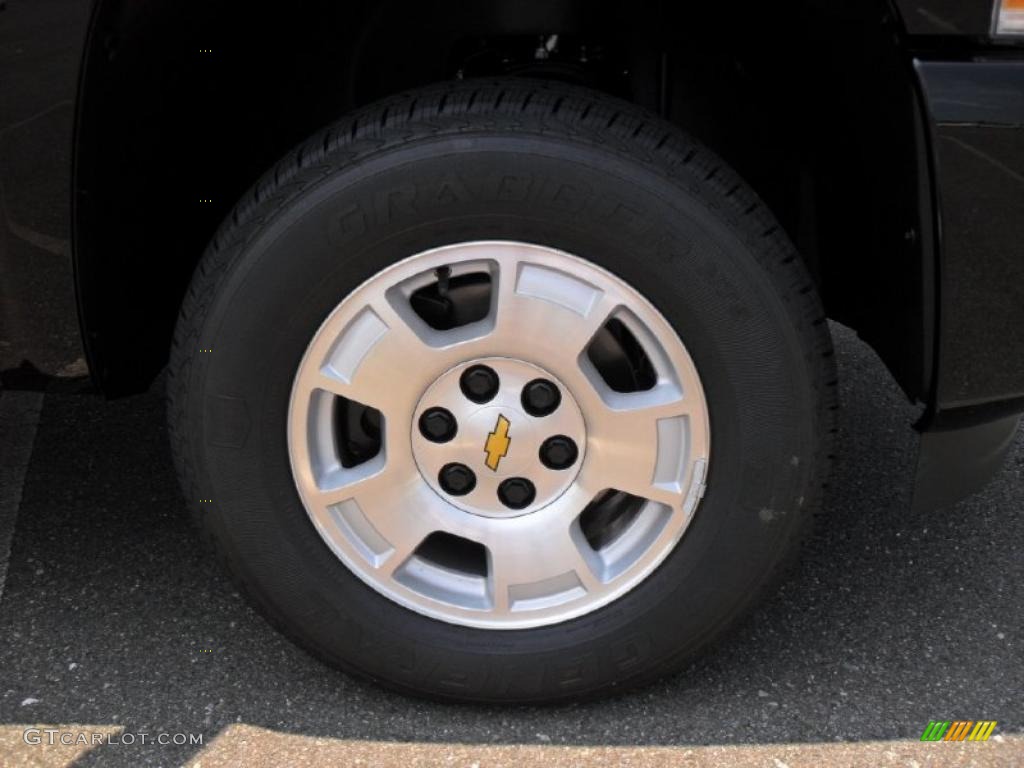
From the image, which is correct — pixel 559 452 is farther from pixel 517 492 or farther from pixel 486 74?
pixel 486 74

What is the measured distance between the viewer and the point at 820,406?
1924 mm

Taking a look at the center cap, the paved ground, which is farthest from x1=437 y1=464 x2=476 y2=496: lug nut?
the paved ground

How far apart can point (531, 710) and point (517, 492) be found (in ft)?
1.32

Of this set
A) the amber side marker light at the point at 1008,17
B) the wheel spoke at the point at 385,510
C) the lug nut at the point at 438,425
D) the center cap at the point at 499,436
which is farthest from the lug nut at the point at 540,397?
the amber side marker light at the point at 1008,17

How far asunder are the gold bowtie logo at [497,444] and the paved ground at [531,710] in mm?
460

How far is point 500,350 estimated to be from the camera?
74.5 inches

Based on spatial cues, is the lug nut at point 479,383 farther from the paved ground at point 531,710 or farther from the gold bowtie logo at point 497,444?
the paved ground at point 531,710

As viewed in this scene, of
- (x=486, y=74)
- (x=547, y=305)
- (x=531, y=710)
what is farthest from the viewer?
(x=486, y=74)

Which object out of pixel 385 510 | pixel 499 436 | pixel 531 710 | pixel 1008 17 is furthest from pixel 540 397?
pixel 1008 17

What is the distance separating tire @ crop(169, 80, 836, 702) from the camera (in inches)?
71.8

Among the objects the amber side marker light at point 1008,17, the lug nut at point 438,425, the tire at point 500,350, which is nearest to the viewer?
the amber side marker light at point 1008,17

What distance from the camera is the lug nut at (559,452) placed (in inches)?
76.5

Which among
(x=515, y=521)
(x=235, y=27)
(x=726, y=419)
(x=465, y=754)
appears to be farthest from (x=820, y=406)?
(x=235, y=27)

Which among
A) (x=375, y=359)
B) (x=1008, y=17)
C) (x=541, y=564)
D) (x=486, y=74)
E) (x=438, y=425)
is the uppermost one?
(x=1008, y=17)
